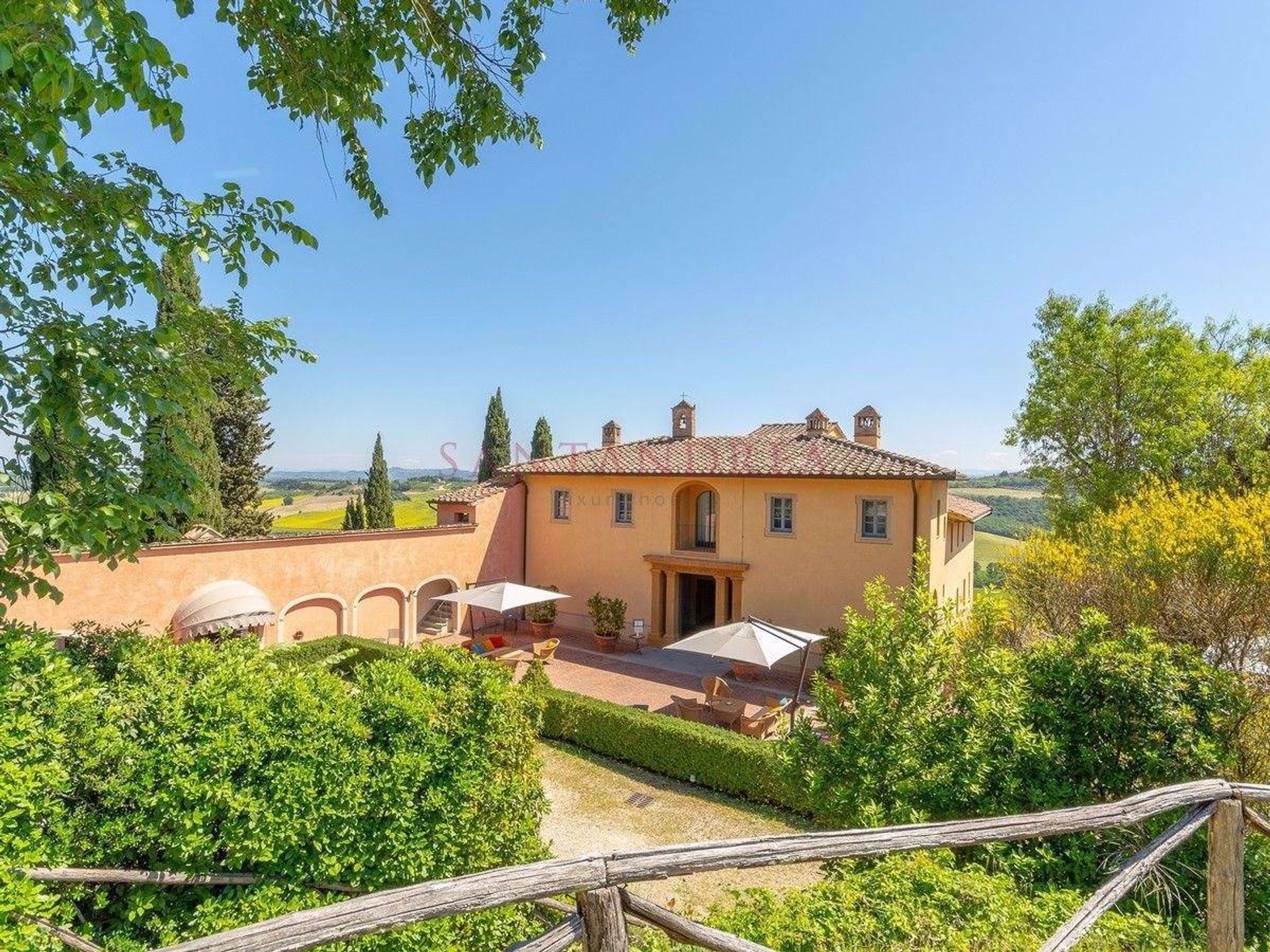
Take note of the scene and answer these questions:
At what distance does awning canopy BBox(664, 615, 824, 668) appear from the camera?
44.9ft

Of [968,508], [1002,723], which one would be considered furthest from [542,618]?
[968,508]

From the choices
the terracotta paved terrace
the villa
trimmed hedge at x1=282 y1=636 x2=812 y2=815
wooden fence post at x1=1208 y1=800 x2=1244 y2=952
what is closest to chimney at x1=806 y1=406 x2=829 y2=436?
the villa

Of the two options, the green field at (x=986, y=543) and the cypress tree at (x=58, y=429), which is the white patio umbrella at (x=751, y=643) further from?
the green field at (x=986, y=543)

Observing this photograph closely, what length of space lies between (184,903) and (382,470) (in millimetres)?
38030

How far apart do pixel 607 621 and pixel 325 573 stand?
9796 millimetres

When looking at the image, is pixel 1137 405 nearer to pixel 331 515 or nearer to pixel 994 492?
pixel 994 492

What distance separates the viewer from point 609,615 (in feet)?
73.4

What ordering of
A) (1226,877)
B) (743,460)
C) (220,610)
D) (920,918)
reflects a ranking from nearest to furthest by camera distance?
(1226,877), (920,918), (220,610), (743,460)

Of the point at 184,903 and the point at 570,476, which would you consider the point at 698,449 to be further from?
the point at 184,903

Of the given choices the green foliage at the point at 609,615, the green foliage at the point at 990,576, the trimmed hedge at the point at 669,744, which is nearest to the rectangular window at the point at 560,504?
the green foliage at the point at 609,615

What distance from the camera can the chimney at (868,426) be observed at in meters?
24.8

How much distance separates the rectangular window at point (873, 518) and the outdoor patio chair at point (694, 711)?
817 cm

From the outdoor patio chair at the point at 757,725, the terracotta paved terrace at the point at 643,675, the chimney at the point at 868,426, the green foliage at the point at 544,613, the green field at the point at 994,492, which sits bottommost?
the terracotta paved terrace at the point at 643,675

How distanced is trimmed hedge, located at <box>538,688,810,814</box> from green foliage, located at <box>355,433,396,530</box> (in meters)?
28.4
